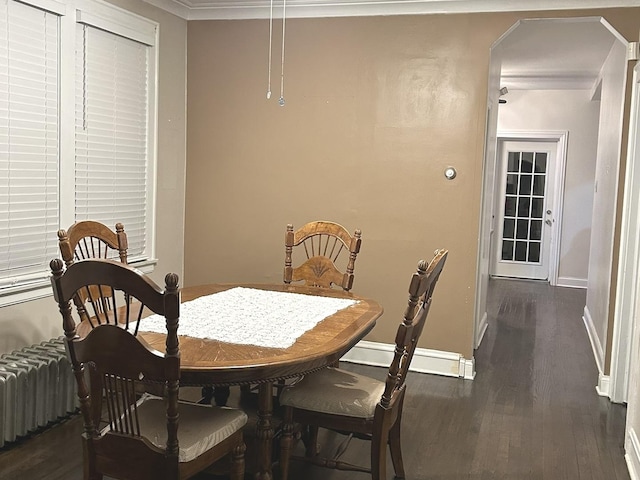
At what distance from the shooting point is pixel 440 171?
438cm

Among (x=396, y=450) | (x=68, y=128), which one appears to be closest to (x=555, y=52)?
(x=68, y=128)

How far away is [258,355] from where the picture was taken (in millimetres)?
2178

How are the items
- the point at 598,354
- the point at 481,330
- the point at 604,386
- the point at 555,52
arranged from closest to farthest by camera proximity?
the point at 604,386, the point at 598,354, the point at 481,330, the point at 555,52

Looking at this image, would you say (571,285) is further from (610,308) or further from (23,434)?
(23,434)

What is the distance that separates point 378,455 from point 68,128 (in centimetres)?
252

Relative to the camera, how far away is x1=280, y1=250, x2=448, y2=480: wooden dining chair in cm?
241

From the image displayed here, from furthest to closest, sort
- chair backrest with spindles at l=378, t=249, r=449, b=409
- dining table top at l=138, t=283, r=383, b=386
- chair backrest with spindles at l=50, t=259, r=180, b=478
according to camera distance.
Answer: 1. chair backrest with spindles at l=378, t=249, r=449, b=409
2. dining table top at l=138, t=283, r=383, b=386
3. chair backrest with spindles at l=50, t=259, r=180, b=478

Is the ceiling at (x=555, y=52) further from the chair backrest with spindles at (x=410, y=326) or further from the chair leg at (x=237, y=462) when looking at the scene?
the chair leg at (x=237, y=462)

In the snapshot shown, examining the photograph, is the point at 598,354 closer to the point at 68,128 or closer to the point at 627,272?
the point at 627,272

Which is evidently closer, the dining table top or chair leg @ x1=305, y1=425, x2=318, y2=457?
the dining table top

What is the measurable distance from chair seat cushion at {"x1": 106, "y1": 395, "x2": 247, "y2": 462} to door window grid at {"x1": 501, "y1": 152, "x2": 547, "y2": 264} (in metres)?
7.48

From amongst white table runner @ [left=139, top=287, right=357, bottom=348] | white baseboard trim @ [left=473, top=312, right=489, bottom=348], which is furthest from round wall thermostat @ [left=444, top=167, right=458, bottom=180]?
white table runner @ [left=139, top=287, right=357, bottom=348]

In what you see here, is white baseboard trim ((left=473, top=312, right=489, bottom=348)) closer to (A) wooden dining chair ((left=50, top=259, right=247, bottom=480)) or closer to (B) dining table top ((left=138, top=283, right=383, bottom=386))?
(B) dining table top ((left=138, top=283, right=383, bottom=386))

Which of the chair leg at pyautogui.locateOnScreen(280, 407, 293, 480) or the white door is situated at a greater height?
the white door
